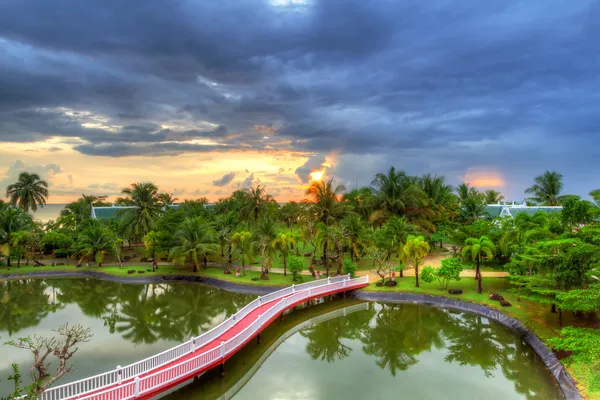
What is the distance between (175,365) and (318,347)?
7588 mm

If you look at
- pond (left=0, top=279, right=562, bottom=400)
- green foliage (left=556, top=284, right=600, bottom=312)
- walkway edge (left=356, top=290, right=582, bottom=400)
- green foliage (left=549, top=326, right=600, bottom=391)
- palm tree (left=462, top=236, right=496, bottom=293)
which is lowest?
pond (left=0, top=279, right=562, bottom=400)

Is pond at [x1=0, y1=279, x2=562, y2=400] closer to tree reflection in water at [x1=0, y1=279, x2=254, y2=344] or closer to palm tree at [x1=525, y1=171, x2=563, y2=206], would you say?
tree reflection in water at [x1=0, y1=279, x2=254, y2=344]

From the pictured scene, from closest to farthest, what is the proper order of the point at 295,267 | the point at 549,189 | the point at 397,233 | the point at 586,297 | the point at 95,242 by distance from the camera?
the point at 586,297, the point at 295,267, the point at 397,233, the point at 95,242, the point at 549,189

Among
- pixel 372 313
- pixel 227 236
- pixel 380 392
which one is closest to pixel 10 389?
pixel 380 392

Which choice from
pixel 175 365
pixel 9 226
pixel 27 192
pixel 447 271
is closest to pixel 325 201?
pixel 447 271

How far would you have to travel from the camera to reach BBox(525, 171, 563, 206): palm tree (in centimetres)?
5144

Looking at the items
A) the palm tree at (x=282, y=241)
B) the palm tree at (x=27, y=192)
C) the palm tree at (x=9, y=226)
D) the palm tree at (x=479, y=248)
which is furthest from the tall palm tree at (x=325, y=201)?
the palm tree at (x=27, y=192)

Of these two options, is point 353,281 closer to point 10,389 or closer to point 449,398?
point 449,398

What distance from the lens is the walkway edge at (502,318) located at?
42.9 ft

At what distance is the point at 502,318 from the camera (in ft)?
65.5

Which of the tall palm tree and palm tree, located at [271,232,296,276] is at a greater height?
the tall palm tree

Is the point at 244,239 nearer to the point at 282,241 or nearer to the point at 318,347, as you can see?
the point at 282,241

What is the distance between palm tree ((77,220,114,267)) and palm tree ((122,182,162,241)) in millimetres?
2821

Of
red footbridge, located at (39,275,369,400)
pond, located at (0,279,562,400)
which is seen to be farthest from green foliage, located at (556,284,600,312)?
red footbridge, located at (39,275,369,400)
